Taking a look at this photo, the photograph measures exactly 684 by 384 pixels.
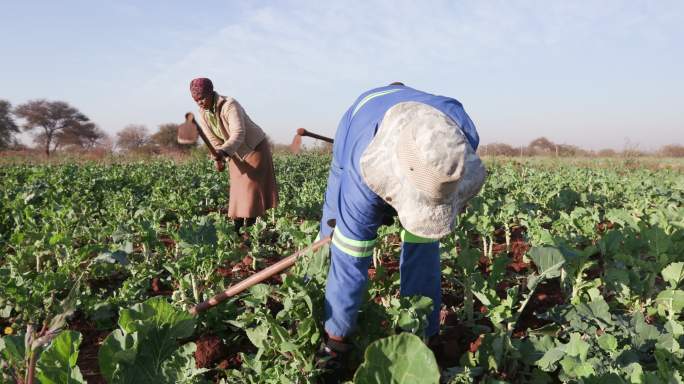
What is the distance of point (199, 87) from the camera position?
404cm

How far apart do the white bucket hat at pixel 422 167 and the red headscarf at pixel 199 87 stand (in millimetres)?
2825

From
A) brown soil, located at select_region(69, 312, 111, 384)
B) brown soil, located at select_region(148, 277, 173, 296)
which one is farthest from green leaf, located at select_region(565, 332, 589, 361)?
brown soil, located at select_region(148, 277, 173, 296)

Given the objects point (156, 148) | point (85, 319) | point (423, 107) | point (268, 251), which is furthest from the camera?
point (156, 148)

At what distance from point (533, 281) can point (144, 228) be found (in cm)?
264

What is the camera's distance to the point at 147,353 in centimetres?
125

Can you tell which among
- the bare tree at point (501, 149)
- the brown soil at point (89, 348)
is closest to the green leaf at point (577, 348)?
the brown soil at point (89, 348)

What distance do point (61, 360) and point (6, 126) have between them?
160 ft

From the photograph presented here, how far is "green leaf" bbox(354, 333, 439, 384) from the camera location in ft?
3.94

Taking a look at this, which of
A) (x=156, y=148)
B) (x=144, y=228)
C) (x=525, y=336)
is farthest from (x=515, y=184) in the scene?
(x=156, y=148)

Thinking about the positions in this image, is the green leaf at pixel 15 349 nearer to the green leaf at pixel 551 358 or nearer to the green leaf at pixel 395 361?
the green leaf at pixel 395 361

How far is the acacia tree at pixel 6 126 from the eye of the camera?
127ft

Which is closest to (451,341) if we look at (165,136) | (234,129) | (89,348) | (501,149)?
(89,348)

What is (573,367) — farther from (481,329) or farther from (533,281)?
(481,329)

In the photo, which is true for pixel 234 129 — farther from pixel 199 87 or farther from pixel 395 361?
pixel 395 361
